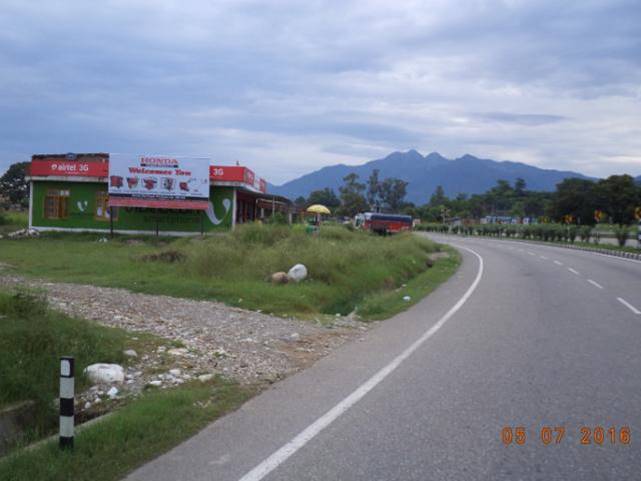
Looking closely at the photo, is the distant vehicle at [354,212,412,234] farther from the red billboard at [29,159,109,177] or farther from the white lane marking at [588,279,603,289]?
the white lane marking at [588,279,603,289]

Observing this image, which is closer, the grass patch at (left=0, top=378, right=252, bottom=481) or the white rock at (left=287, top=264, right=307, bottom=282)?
the grass patch at (left=0, top=378, right=252, bottom=481)

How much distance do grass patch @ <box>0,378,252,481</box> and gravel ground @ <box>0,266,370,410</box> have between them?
0.84 meters

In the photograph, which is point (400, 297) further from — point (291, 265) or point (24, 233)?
point (24, 233)

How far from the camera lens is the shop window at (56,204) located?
37094 mm

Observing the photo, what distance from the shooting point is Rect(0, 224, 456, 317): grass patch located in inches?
596

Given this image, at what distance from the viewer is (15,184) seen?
7650cm

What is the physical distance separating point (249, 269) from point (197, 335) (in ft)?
24.3

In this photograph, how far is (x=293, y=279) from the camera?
1695 centimetres

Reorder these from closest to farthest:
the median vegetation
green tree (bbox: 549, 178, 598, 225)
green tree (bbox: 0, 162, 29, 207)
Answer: the median vegetation → green tree (bbox: 0, 162, 29, 207) → green tree (bbox: 549, 178, 598, 225)

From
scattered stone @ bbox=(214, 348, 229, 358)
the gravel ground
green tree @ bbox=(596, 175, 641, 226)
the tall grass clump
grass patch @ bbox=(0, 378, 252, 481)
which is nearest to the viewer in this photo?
grass patch @ bbox=(0, 378, 252, 481)

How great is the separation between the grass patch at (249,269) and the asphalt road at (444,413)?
13.6 feet

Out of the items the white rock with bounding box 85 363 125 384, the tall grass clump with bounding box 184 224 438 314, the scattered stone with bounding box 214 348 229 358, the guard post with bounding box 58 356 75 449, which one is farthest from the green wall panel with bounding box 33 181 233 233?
the guard post with bounding box 58 356 75 449
